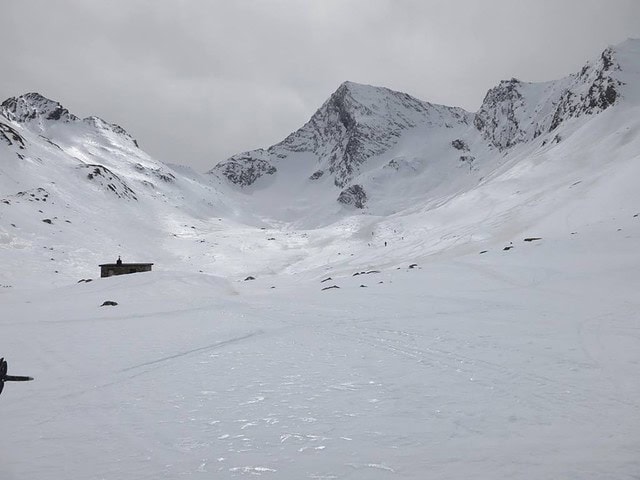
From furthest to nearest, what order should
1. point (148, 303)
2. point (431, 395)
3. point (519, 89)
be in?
point (519, 89) → point (148, 303) → point (431, 395)

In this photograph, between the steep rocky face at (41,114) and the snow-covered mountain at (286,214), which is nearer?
the snow-covered mountain at (286,214)

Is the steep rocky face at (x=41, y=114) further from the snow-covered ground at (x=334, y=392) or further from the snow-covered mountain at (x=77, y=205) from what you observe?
the snow-covered ground at (x=334, y=392)

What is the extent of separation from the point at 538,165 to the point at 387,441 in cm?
8803

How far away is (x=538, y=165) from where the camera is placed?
8188 centimetres

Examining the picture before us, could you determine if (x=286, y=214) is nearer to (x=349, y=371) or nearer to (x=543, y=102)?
(x=543, y=102)

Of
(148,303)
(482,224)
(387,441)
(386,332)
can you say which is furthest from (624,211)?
(387,441)

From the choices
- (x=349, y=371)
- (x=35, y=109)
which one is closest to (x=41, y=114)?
(x=35, y=109)

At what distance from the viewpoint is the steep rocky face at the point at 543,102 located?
103 metres

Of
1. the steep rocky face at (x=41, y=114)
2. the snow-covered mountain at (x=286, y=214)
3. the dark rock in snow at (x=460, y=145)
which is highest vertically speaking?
the steep rocky face at (x=41, y=114)

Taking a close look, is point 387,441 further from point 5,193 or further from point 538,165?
point 538,165

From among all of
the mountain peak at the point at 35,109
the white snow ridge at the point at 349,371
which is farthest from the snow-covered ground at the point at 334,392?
the mountain peak at the point at 35,109

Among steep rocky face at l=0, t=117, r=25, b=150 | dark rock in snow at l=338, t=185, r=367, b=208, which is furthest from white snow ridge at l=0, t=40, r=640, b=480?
dark rock in snow at l=338, t=185, r=367, b=208

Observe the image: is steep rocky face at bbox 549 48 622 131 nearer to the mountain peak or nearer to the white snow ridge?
the white snow ridge

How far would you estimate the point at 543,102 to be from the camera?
15262cm
